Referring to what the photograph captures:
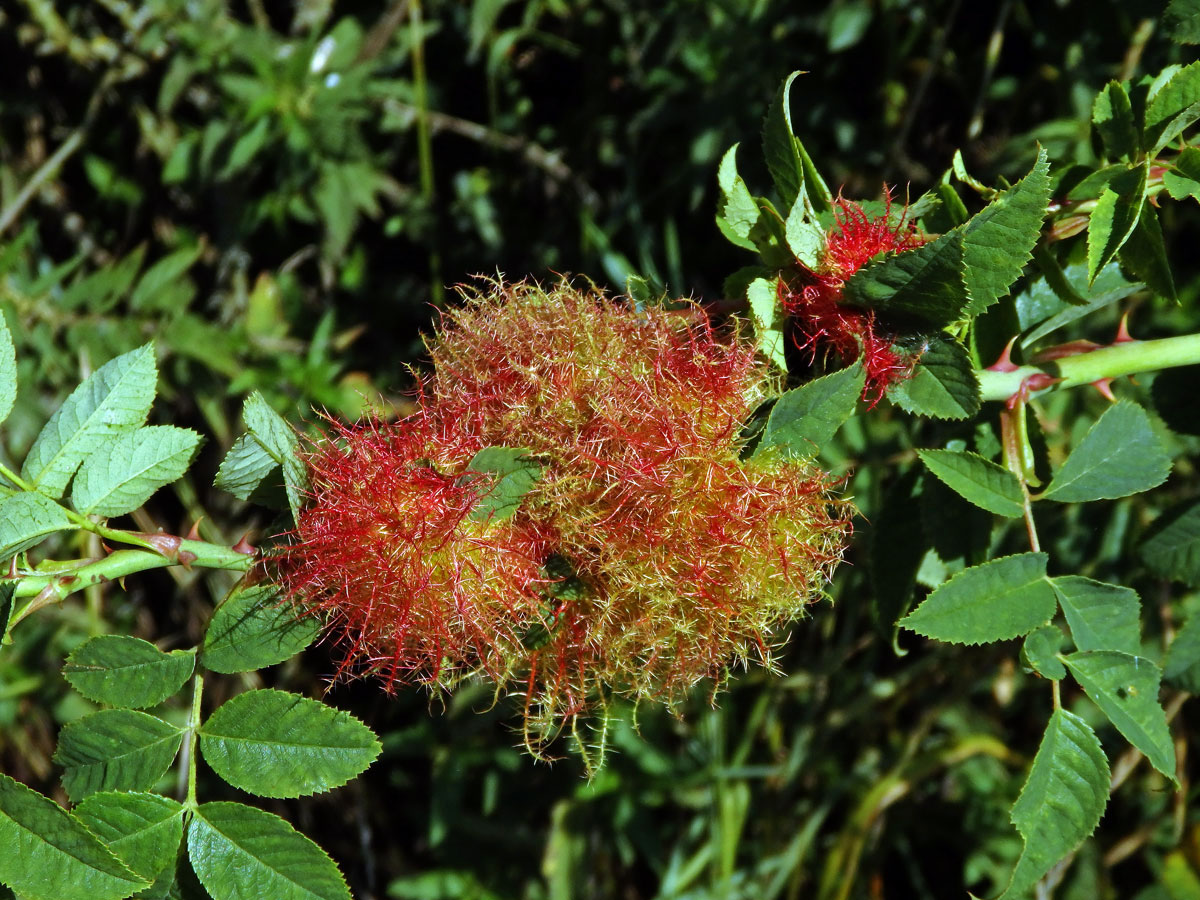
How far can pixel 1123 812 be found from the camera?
10.0 feet

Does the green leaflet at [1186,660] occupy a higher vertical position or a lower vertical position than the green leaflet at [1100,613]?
lower

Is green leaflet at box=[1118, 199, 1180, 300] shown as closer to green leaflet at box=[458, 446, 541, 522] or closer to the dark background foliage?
green leaflet at box=[458, 446, 541, 522]

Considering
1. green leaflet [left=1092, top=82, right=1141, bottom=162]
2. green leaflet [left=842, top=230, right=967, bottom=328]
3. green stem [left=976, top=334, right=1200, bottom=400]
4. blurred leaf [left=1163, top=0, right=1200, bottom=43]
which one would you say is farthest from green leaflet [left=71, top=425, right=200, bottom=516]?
blurred leaf [left=1163, top=0, right=1200, bottom=43]

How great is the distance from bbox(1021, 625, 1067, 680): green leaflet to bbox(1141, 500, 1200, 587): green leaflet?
1.49ft

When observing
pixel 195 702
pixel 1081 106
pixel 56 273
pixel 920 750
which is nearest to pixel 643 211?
pixel 1081 106

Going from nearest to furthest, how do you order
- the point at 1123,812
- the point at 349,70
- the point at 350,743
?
the point at 350,743 < the point at 349,70 < the point at 1123,812

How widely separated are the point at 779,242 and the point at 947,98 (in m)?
2.06

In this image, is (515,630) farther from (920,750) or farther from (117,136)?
(117,136)

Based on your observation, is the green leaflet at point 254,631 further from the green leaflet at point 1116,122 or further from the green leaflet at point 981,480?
the green leaflet at point 1116,122

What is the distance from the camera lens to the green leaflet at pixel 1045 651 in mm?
1362

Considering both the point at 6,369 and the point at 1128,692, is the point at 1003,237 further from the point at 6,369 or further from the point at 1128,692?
the point at 6,369

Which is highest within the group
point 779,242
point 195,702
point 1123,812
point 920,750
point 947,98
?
point 779,242

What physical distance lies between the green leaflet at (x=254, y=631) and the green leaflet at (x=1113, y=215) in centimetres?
113

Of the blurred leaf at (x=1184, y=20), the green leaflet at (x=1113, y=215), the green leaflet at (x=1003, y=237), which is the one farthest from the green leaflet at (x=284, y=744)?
the blurred leaf at (x=1184, y=20)
